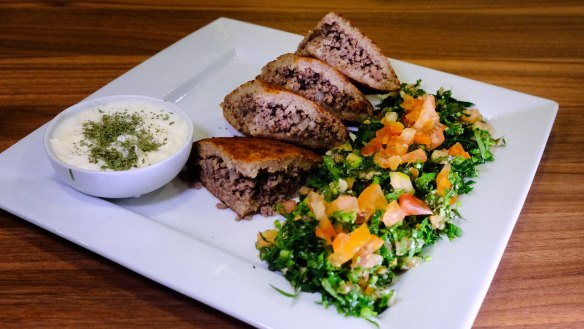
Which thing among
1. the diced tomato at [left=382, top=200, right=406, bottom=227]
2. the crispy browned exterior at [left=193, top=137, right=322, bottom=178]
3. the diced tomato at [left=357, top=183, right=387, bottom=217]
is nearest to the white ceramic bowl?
the crispy browned exterior at [left=193, top=137, right=322, bottom=178]

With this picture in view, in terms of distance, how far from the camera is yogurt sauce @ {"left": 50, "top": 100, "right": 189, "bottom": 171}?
3811mm

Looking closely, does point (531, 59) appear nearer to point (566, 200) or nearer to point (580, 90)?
point (580, 90)

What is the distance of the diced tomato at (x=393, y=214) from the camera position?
3455 millimetres

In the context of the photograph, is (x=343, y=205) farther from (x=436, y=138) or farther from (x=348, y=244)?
(x=436, y=138)

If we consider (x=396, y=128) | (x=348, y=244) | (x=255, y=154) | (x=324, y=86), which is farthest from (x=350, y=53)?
(x=348, y=244)

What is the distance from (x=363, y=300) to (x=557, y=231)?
67.6 inches

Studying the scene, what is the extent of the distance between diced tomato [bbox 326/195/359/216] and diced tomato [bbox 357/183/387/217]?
0.08 metres

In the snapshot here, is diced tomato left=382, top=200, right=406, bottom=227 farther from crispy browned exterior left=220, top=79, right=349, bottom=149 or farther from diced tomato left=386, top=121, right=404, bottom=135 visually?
crispy browned exterior left=220, top=79, right=349, bottom=149

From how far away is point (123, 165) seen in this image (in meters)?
3.76

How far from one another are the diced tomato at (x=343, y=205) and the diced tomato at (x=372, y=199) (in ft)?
0.25

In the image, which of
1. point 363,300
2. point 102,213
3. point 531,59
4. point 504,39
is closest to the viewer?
point 363,300

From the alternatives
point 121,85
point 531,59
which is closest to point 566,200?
point 531,59

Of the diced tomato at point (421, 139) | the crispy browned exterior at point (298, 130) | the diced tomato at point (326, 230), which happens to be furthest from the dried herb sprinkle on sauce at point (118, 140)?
the diced tomato at point (421, 139)

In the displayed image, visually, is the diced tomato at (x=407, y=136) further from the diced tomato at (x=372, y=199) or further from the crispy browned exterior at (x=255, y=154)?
the diced tomato at (x=372, y=199)
